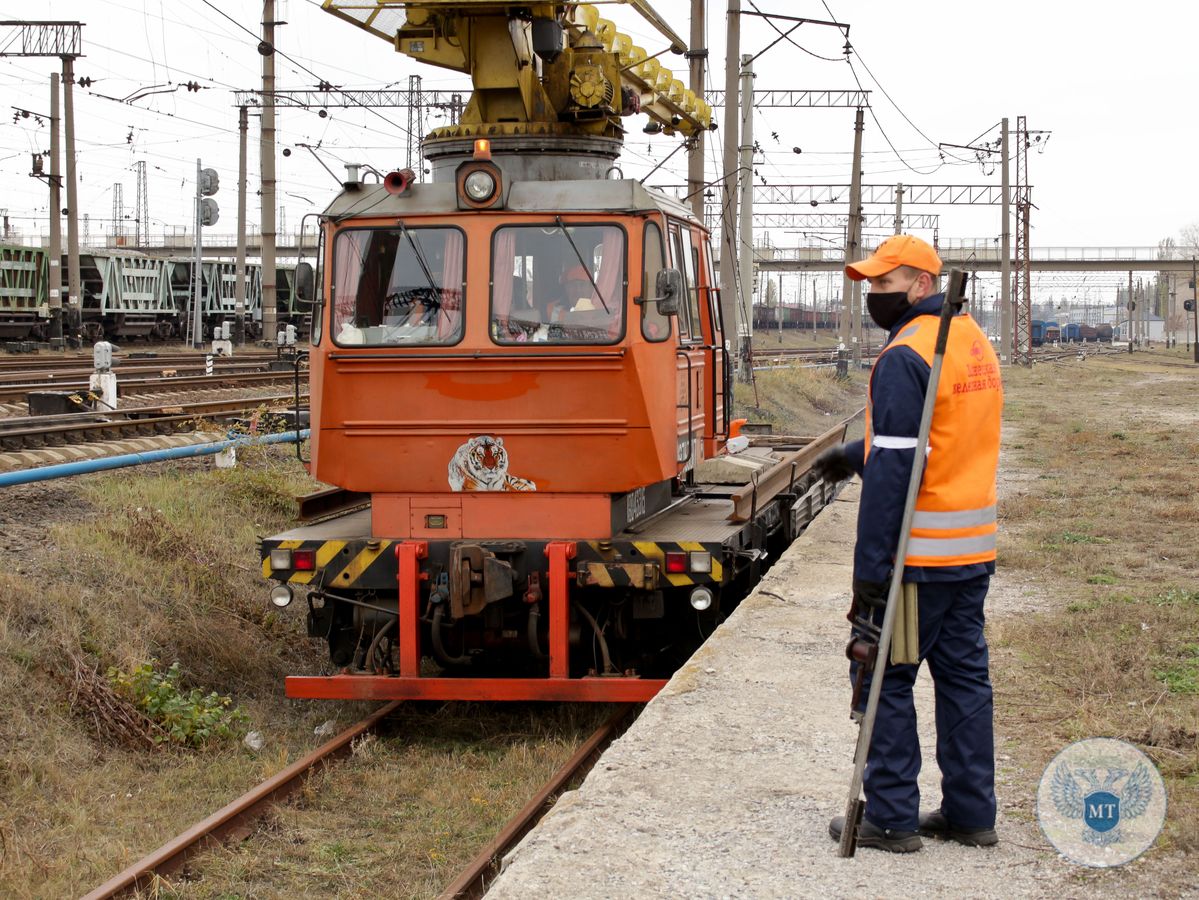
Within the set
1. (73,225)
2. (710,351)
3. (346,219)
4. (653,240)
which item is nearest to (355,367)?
(346,219)

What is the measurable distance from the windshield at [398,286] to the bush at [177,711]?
2.16m

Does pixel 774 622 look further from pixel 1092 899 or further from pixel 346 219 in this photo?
pixel 1092 899

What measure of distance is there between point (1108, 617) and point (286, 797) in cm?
460

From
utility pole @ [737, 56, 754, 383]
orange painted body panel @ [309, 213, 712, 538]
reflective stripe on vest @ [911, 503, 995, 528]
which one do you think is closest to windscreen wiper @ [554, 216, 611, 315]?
orange painted body panel @ [309, 213, 712, 538]

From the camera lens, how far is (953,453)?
4441mm

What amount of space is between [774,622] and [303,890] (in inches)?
133

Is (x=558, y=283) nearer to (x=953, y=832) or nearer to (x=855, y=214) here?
(x=953, y=832)

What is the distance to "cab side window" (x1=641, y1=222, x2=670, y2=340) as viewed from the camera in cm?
779

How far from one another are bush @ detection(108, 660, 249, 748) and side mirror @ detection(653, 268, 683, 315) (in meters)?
3.29

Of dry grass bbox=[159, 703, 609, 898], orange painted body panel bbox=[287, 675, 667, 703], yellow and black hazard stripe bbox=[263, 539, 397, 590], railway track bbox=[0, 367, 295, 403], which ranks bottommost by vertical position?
dry grass bbox=[159, 703, 609, 898]

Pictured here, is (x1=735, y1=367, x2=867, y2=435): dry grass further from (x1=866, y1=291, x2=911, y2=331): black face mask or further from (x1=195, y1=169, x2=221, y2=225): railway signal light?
(x1=866, y1=291, x2=911, y2=331): black face mask

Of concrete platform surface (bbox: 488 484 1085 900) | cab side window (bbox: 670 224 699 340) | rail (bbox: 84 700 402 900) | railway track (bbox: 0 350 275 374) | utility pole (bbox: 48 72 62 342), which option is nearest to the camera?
concrete platform surface (bbox: 488 484 1085 900)

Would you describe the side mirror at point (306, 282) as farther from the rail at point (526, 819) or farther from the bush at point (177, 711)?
the rail at point (526, 819)

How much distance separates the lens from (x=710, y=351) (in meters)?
9.41
